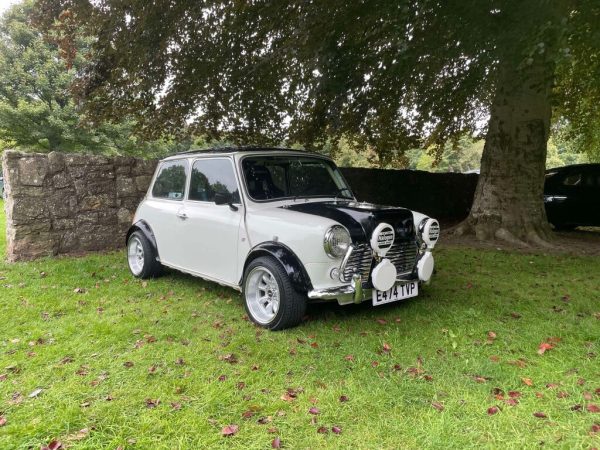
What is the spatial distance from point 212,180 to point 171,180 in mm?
1025

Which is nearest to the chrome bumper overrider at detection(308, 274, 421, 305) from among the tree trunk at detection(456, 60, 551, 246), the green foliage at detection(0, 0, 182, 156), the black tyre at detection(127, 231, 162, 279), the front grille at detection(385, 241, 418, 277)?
the front grille at detection(385, 241, 418, 277)

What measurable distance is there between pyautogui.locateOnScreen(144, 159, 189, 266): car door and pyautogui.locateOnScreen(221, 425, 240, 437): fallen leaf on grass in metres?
3.05

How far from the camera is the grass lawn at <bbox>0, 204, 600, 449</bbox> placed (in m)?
2.63

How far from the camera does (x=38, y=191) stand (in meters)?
7.30

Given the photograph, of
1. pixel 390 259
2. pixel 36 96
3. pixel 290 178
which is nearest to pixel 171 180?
pixel 290 178

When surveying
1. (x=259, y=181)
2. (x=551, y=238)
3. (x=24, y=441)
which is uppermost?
(x=259, y=181)

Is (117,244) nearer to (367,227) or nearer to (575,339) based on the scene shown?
(367,227)

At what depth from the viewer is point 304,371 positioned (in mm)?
3416

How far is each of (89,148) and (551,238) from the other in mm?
26363

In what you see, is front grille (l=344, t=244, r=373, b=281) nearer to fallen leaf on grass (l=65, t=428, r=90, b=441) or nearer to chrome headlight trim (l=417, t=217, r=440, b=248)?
chrome headlight trim (l=417, t=217, r=440, b=248)

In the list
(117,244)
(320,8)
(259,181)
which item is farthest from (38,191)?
(320,8)

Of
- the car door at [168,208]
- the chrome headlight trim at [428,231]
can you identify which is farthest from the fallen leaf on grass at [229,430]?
the car door at [168,208]

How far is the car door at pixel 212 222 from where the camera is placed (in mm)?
4684

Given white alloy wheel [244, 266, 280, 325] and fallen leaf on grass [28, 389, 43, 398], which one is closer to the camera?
fallen leaf on grass [28, 389, 43, 398]
